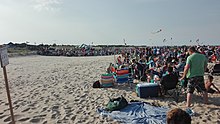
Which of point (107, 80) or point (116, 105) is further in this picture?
point (107, 80)

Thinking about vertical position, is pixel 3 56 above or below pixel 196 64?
above

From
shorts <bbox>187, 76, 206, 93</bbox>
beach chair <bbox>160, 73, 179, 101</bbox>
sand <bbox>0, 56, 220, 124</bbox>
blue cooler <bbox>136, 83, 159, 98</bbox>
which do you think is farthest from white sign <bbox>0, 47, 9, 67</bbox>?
beach chair <bbox>160, 73, 179, 101</bbox>

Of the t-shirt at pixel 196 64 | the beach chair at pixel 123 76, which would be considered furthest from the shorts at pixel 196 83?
the beach chair at pixel 123 76

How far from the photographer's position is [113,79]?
9086mm

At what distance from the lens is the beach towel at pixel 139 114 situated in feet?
16.7

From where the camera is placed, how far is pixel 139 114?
550cm

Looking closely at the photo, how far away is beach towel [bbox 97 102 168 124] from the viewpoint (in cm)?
510

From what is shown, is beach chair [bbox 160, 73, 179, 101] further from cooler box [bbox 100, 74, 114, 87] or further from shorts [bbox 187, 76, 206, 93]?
cooler box [bbox 100, 74, 114, 87]

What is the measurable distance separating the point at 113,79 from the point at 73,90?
1669 millimetres

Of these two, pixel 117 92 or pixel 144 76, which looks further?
pixel 144 76

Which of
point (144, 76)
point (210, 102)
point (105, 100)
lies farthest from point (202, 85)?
point (144, 76)

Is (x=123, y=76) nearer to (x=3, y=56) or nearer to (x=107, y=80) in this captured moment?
(x=107, y=80)

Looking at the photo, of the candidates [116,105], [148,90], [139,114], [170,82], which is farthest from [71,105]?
[170,82]

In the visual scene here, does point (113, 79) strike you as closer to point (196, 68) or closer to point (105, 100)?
point (105, 100)
